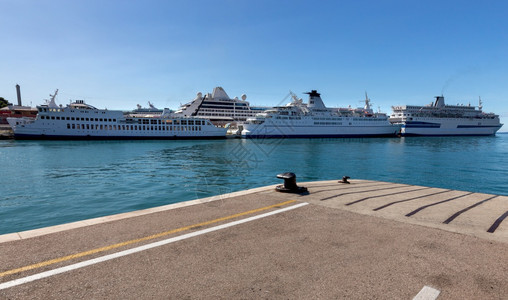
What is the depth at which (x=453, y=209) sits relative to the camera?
600 cm

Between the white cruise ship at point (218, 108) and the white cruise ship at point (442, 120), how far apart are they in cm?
6105

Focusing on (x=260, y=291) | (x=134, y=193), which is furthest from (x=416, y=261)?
(x=134, y=193)

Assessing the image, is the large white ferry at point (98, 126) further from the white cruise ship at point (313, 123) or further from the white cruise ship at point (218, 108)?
the white cruise ship at point (218, 108)

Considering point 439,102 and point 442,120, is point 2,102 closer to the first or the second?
point 442,120

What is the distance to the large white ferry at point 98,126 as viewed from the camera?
189 feet

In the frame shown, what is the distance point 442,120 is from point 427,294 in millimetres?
117351

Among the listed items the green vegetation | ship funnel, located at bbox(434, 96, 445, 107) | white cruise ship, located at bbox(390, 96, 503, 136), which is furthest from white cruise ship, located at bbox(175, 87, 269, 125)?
ship funnel, located at bbox(434, 96, 445, 107)

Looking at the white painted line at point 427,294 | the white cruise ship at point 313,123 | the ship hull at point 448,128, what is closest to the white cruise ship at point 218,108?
the white cruise ship at point 313,123

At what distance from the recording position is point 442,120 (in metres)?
95.4

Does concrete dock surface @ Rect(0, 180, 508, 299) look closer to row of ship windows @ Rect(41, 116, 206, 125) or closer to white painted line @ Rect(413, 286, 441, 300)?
white painted line @ Rect(413, 286, 441, 300)

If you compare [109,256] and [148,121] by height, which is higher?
[148,121]

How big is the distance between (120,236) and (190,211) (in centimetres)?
164

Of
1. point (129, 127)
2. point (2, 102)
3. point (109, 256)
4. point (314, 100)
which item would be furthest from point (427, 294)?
point (2, 102)

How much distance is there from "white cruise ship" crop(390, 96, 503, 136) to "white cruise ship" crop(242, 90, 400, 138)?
6979mm
